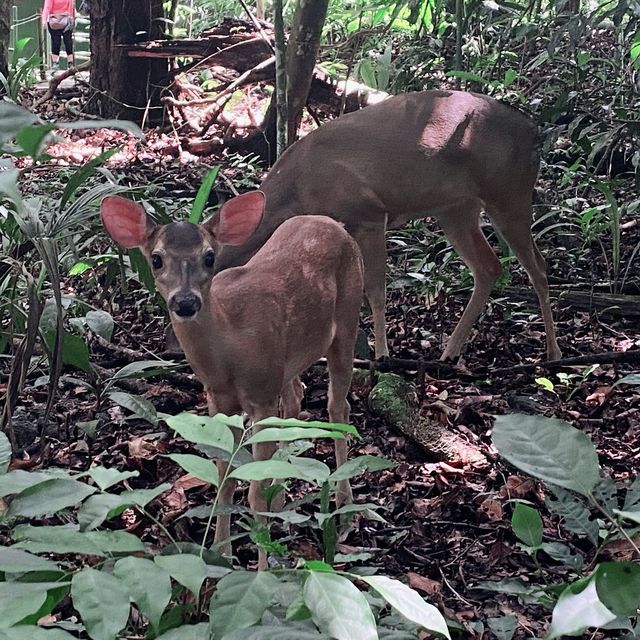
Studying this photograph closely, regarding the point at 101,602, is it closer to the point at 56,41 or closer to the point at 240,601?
the point at 240,601

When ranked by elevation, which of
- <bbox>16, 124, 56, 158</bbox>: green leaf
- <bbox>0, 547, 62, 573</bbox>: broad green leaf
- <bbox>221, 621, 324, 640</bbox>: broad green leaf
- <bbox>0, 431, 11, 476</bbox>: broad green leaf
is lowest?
<bbox>221, 621, 324, 640</bbox>: broad green leaf

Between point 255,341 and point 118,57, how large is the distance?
8.21 meters

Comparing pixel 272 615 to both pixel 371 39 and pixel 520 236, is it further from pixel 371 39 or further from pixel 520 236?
pixel 371 39

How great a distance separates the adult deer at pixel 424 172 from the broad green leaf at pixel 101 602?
14.7 feet

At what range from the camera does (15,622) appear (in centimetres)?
126

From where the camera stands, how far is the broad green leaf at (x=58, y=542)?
4.80 feet

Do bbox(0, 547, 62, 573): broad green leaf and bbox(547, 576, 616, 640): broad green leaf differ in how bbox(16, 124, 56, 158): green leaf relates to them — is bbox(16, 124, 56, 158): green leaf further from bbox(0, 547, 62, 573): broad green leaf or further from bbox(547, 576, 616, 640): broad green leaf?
bbox(547, 576, 616, 640): broad green leaf

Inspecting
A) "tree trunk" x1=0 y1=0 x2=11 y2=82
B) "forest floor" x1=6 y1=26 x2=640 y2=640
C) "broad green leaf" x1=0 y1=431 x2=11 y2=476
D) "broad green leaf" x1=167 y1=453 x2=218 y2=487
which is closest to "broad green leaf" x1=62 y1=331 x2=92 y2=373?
"forest floor" x1=6 y1=26 x2=640 y2=640

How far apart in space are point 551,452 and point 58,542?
0.81 meters

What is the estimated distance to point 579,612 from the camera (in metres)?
1.40

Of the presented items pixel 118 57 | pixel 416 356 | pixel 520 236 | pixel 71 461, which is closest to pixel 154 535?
pixel 71 461

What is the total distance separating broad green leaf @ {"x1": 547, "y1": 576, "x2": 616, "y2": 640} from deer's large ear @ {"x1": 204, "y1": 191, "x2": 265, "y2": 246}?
2382 millimetres

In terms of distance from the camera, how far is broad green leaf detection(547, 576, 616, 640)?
136cm

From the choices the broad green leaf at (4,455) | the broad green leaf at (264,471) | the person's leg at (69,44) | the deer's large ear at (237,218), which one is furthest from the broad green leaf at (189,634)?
the person's leg at (69,44)
